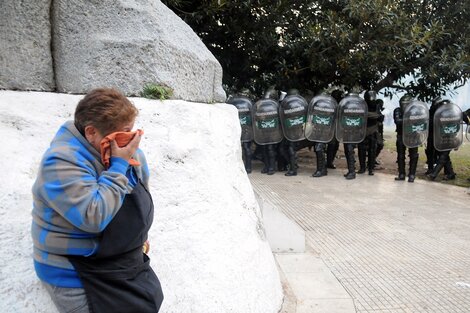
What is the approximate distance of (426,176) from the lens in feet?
25.8

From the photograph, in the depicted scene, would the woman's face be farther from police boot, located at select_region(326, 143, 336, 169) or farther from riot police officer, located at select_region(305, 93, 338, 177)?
police boot, located at select_region(326, 143, 336, 169)

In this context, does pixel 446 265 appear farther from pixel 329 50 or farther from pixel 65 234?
pixel 329 50

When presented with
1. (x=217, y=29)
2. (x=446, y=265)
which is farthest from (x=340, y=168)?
(x=446, y=265)

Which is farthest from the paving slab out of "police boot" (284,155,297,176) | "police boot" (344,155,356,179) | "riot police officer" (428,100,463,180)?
"riot police officer" (428,100,463,180)

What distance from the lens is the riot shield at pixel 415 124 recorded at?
711cm

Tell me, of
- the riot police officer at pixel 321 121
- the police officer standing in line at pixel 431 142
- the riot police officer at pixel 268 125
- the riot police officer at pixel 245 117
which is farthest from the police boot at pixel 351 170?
the riot police officer at pixel 245 117

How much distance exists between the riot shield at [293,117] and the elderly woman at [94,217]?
6291 mm

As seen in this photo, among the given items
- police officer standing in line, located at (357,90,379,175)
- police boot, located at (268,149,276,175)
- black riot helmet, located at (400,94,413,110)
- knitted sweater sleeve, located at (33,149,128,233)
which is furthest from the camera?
police officer standing in line, located at (357,90,379,175)

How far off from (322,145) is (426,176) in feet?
7.40

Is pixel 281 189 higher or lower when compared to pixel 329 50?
lower

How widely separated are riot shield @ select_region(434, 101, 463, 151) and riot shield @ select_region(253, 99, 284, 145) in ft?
9.31

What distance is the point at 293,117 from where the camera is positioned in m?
7.36

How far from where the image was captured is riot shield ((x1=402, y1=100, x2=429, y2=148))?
711cm

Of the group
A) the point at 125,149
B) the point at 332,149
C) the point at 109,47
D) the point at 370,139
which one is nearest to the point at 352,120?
the point at 370,139
